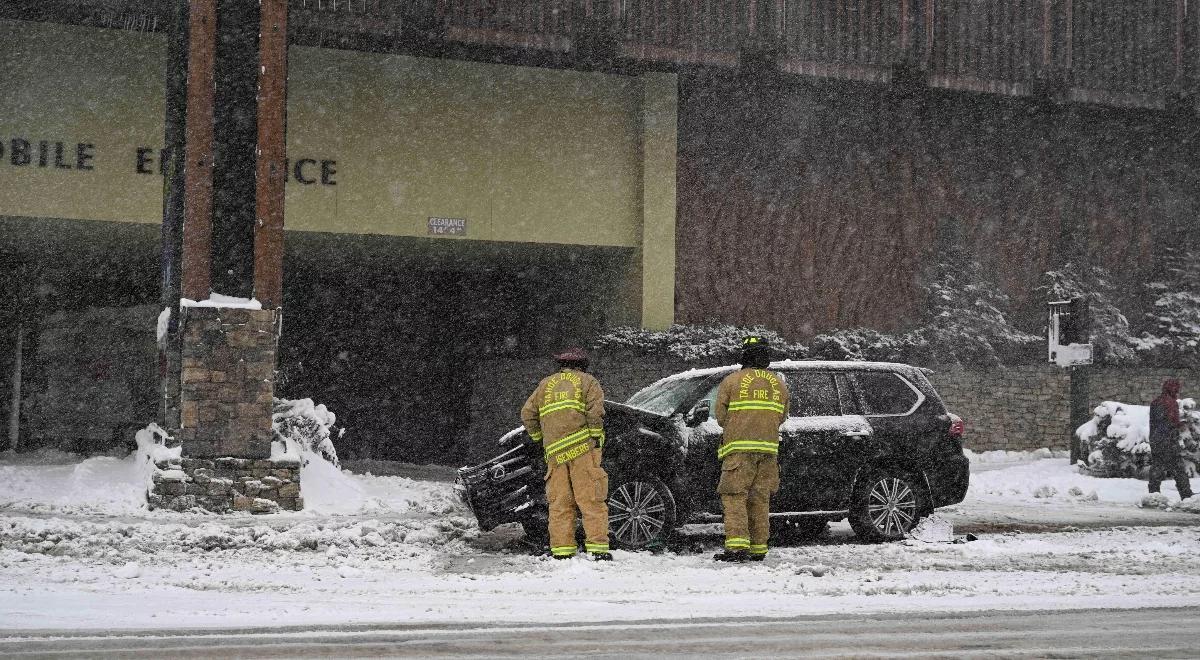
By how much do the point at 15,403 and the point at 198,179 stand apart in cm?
1334

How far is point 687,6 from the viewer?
21906mm

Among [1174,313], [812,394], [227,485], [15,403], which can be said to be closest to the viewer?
[812,394]

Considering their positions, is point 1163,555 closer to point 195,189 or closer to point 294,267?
point 195,189

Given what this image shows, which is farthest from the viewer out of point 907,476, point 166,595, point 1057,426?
point 1057,426

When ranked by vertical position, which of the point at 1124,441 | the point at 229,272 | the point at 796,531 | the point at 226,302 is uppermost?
the point at 229,272

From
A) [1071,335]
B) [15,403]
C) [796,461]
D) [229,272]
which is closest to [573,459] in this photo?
[796,461]

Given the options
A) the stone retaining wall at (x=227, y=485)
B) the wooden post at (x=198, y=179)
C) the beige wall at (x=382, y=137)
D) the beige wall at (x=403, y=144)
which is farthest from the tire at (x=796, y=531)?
the beige wall at (x=382, y=137)

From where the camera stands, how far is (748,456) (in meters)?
10.3

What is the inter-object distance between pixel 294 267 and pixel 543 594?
18623mm

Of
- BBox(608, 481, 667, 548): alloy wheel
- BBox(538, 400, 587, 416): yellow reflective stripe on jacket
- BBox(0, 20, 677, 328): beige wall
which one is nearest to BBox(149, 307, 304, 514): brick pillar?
BBox(608, 481, 667, 548): alloy wheel

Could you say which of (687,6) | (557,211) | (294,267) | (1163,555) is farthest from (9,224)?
(1163,555)

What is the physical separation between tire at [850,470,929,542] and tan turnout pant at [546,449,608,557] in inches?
104

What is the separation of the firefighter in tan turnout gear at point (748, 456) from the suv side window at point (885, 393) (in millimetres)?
1744

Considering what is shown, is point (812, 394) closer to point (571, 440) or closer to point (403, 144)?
point (571, 440)
